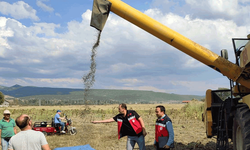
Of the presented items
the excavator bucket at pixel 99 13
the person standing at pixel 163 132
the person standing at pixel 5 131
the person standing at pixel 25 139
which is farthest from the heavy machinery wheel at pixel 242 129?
the person standing at pixel 5 131

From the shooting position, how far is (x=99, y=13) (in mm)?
6520

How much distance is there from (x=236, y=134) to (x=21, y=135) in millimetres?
4534

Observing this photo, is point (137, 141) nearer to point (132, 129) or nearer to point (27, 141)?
point (132, 129)

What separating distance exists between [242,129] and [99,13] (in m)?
4.19

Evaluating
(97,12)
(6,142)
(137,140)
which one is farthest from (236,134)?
(6,142)

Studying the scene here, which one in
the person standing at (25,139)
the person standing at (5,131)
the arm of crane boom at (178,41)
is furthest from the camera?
the person standing at (5,131)

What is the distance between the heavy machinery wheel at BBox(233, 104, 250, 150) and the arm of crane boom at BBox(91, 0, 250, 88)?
784 millimetres

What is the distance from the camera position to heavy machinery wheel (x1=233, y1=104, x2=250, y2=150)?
4847 mm

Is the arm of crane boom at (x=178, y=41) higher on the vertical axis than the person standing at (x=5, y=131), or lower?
higher

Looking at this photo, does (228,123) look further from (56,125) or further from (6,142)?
(56,125)

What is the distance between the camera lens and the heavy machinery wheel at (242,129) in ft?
15.9

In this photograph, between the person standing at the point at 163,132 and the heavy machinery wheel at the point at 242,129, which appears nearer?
the heavy machinery wheel at the point at 242,129

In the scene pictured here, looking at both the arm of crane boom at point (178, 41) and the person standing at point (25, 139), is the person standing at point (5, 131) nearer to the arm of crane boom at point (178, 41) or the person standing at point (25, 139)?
the person standing at point (25, 139)

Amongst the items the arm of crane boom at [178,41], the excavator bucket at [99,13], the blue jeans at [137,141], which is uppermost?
the excavator bucket at [99,13]
